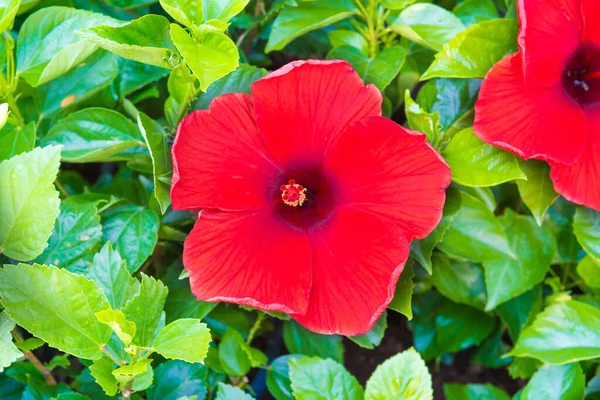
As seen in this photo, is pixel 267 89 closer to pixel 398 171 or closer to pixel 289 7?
pixel 398 171

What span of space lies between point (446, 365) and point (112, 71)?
1107 mm

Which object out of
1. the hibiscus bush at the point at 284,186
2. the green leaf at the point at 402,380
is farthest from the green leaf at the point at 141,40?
the green leaf at the point at 402,380

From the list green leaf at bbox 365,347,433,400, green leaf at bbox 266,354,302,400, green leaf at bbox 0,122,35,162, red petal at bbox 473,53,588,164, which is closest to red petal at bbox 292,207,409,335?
green leaf at bbox 365,347,433,400

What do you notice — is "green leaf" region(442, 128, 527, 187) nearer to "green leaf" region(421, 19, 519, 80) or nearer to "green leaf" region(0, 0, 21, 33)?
"green leaf" region(421, 19, 519, 80)

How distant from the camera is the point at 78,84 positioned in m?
1.22

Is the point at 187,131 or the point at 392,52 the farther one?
the point at 392,52

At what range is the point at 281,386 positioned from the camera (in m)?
1.30

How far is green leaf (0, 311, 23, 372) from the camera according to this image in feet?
2.69

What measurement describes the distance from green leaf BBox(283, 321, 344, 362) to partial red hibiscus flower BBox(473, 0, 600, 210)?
0.53m

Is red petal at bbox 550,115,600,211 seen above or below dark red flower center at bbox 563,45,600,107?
below

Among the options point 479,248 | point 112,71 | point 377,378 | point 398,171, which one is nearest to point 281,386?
point 377,378

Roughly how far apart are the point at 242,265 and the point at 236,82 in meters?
0.30

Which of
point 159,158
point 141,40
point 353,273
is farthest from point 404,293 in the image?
point 141,40

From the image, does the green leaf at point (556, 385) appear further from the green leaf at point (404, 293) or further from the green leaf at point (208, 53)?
the green leaf at point (208, 53)
